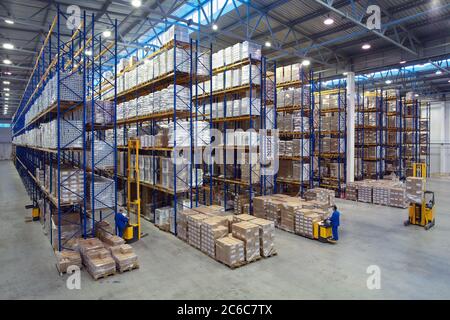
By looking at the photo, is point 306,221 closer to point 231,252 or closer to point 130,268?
point 231,252

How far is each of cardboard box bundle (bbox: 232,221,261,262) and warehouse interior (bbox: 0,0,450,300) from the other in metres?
→ 0.03

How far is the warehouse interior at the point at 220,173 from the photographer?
20.2 ft

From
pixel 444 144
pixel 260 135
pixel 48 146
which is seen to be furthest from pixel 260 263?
pixel 444 144

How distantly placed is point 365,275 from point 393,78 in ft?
61.0

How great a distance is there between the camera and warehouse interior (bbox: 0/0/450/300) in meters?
6.17

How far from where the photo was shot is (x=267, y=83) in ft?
38.2

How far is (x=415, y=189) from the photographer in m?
9.68

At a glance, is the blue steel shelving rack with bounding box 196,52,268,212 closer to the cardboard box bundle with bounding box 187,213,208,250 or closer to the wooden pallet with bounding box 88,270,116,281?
the cardboard box bundle with bounding box 187,213,208,250

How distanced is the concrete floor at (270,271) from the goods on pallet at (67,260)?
186mm

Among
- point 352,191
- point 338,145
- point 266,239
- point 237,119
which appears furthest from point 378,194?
point 266,239

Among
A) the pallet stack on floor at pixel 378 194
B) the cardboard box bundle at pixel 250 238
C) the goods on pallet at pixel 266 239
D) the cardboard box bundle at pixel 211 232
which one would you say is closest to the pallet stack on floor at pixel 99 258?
the cardboard box bundle at pixel 211 232
